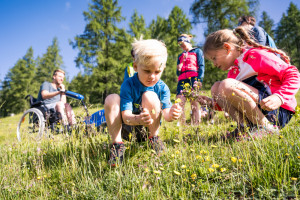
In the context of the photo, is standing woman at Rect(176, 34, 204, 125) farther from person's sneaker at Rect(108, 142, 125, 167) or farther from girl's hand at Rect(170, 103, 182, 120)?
girl's hand at Rect(170, 103, 182, 120)

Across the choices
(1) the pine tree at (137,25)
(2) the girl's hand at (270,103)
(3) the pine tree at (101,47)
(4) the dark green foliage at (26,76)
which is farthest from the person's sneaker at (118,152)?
(4) the dark green foliage at (26,76)

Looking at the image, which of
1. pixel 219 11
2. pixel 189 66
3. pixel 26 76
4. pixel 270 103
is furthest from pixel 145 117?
pixel 26 76

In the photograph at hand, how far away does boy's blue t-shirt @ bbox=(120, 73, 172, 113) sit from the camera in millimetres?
2009

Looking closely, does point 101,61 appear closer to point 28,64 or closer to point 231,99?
point 231,99

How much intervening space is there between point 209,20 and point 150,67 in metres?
15.5

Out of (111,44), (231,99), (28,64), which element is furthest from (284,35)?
(28,64)

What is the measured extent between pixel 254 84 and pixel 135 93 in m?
1.41

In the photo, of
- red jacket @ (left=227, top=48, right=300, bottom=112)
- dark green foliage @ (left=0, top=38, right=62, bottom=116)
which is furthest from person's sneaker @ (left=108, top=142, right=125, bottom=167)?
dark green foliage @ (left=0, top=38, right=62, bottom=116)

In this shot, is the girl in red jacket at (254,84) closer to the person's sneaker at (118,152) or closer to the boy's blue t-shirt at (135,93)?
the boy's blue t-shirt at (135,93)

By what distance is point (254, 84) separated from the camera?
221cm

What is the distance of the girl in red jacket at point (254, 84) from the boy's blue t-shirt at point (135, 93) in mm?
452

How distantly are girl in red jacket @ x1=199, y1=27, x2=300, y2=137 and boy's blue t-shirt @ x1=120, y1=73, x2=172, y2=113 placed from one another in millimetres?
452

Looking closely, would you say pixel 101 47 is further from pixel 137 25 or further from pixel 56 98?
pixel 56 98

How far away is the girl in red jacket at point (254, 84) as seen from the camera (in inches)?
71.2
